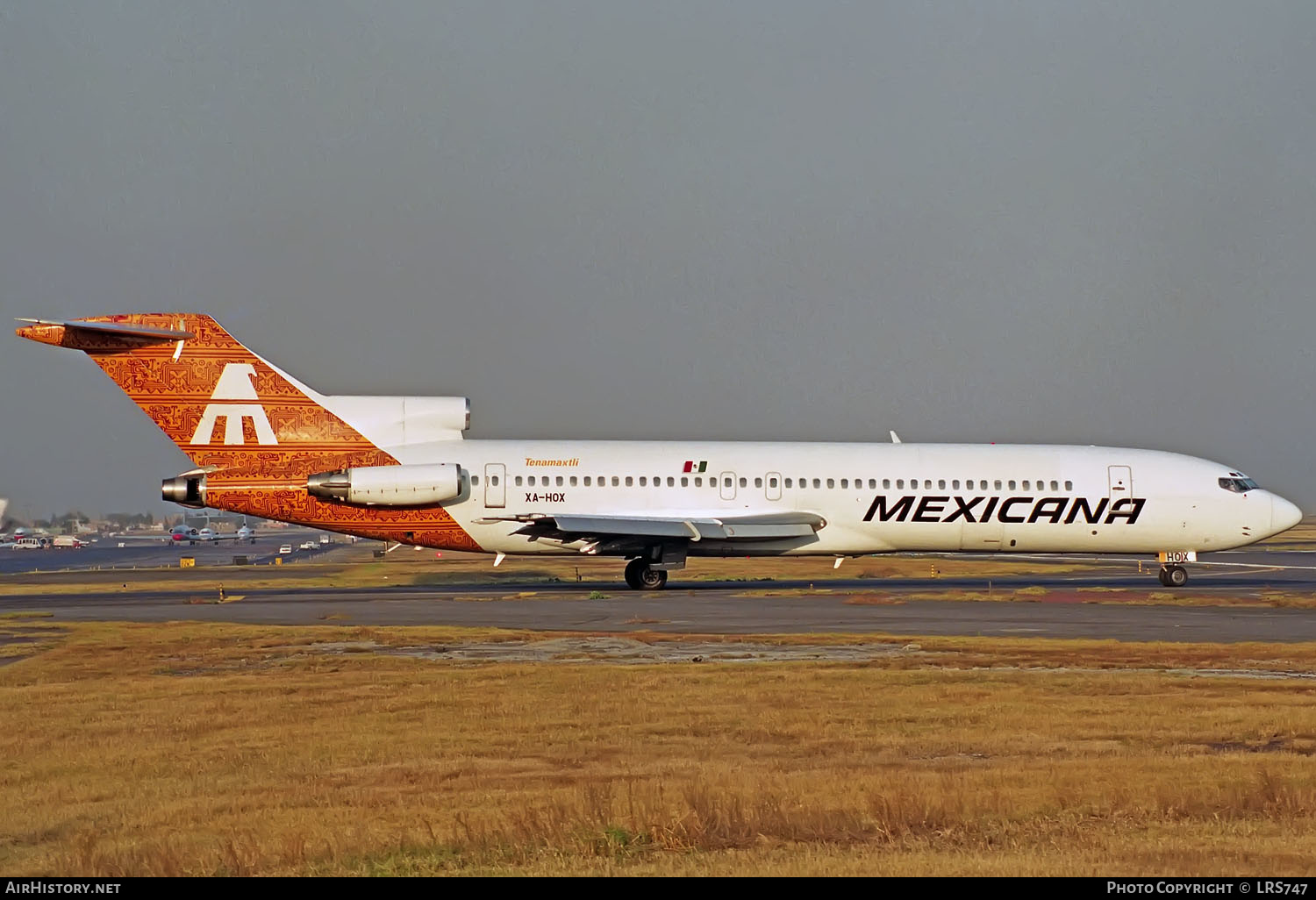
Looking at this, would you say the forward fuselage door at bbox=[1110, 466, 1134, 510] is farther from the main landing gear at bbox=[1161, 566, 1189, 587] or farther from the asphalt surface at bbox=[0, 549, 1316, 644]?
the asphalt surface at bbox=[0, 549, 1316, 644]

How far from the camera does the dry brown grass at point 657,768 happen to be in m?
8.43

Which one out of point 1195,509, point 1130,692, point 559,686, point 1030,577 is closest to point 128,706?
point 559,686

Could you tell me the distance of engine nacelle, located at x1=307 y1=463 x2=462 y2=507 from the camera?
3466cm

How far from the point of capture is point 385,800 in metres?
10.1

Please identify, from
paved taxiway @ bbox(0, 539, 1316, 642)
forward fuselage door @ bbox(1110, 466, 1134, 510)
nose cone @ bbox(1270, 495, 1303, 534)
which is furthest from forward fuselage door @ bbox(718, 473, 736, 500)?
nose cone @ bbox(1270, 495, 1303, 534)

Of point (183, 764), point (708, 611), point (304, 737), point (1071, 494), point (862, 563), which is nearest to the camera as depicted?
point (183, 764)

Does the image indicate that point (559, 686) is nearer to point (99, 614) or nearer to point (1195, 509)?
point (99, 614)

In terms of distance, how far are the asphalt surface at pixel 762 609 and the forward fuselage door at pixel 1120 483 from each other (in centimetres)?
251

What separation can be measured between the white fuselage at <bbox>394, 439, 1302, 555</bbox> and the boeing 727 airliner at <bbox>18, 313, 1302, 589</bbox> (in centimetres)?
5

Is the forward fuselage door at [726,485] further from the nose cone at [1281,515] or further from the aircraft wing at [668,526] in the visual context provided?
the nose cone at [1281,515]

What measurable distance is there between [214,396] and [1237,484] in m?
28.3

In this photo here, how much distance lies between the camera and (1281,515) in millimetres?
39344

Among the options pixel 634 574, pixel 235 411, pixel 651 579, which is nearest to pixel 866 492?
pixel 651 579
